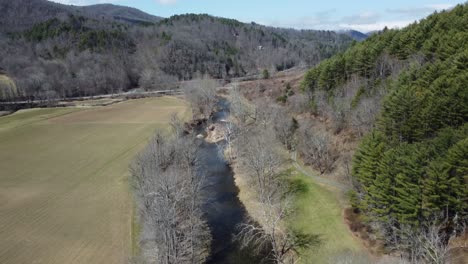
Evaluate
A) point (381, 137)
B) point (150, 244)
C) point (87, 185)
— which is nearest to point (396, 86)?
point (381, 137)

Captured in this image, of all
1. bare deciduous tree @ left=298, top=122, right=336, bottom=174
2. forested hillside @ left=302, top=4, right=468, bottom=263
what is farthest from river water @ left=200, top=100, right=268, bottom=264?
forested hillside @ left=302, top=4, right=468, bottom=263

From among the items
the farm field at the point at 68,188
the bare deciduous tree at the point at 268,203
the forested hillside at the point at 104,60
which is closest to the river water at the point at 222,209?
the bare deciduous tree at the point at 268,203

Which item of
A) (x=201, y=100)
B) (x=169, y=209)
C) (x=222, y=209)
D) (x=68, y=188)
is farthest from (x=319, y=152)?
(x=201, y=100)

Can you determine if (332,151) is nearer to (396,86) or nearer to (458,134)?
(396,86)

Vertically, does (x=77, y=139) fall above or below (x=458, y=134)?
below

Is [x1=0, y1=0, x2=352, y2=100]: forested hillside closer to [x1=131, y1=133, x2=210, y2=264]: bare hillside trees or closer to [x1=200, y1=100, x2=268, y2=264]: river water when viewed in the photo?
[x1=200, y1=100, x2=268, y2=264]: river water

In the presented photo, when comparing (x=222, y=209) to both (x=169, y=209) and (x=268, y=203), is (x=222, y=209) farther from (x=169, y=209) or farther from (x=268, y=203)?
(x=169, y=209)
